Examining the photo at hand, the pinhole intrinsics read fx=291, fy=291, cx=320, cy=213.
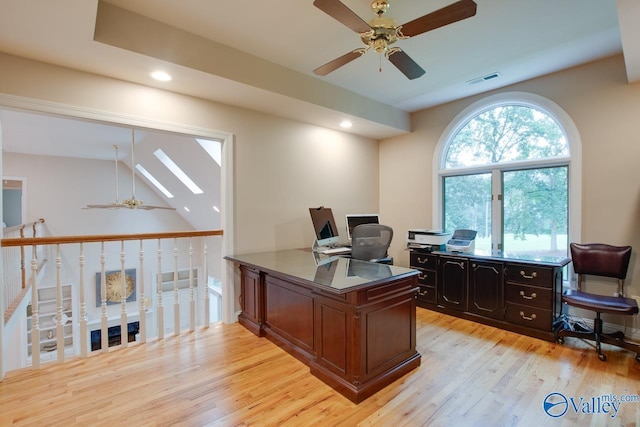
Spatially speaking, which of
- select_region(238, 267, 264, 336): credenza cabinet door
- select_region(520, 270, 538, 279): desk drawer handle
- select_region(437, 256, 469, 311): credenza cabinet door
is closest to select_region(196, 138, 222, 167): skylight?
select_region(238, 267, 264, 336): credenza cabinet door

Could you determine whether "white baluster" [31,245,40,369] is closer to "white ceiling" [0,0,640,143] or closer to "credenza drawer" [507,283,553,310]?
"white ceiling" [0,0,640,143]

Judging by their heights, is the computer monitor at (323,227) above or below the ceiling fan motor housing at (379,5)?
below

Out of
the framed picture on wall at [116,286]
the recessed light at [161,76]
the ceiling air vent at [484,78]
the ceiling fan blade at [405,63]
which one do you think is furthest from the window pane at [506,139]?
the framed picture on wall at [116,286]

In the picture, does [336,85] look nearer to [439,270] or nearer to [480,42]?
[480,42]

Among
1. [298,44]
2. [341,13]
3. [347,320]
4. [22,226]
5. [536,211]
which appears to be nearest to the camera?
[341,13]

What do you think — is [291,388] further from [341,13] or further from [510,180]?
[510,180]

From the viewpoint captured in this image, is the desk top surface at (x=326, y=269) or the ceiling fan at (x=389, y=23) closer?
the ceiling fan at (x=389, y=23)

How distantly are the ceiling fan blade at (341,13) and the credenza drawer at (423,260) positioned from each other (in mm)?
2829

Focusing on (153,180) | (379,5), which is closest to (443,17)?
(379,5)

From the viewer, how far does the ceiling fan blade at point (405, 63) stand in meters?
2.11

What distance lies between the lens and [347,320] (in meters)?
2.03

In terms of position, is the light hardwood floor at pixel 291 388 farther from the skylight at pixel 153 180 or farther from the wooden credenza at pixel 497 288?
the skylight at pixel 153 180

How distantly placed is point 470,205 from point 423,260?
1.05m

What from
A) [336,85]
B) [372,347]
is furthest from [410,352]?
[336,85]
